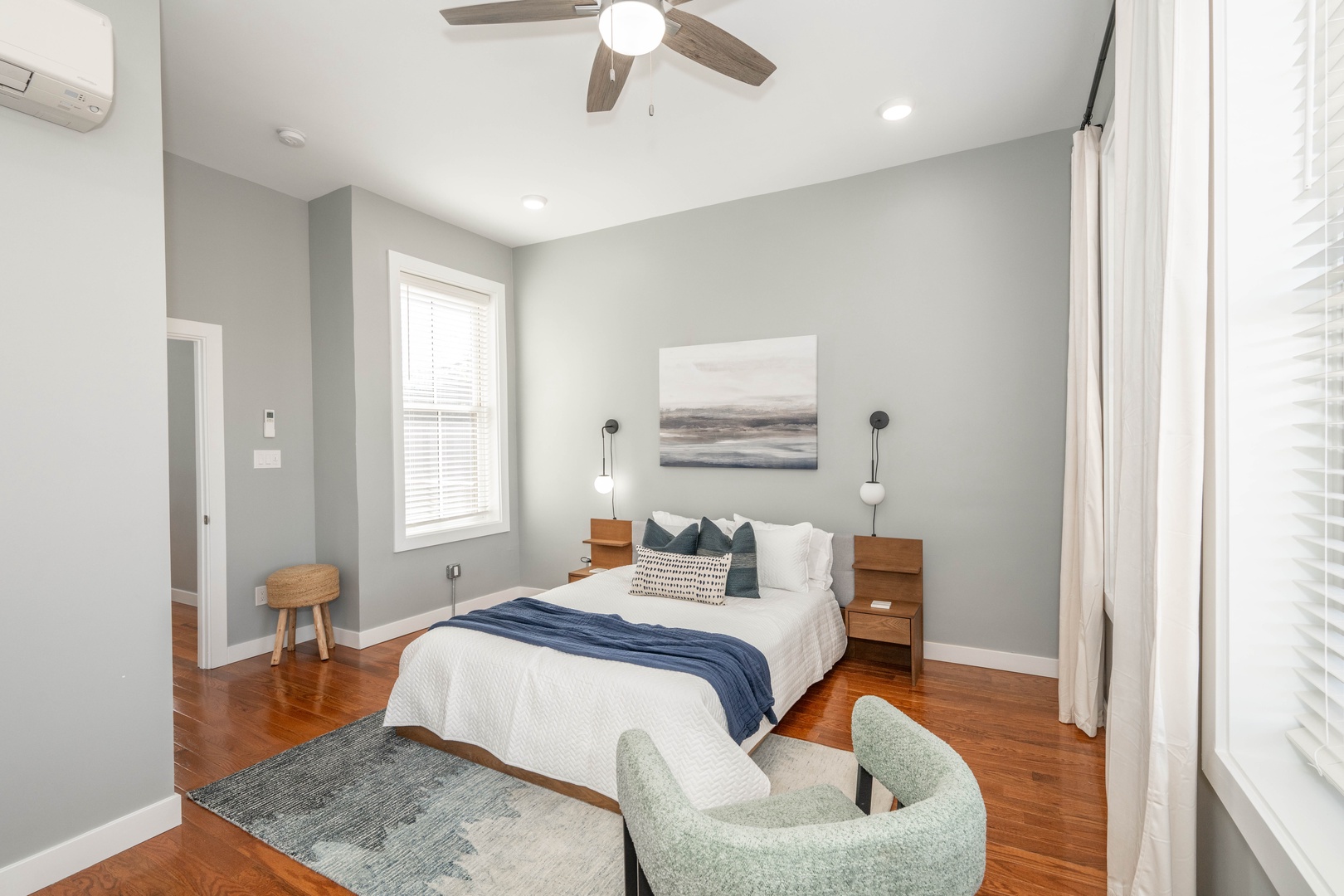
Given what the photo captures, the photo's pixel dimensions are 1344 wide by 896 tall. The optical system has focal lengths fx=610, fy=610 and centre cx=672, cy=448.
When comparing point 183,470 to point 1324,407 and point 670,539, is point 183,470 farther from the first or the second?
point 1324,407

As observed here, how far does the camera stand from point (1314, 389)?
1109 mm

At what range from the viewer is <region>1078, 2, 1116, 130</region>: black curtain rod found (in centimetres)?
234

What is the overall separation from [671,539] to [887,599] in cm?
134

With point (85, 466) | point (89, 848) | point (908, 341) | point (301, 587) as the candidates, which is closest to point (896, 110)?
point (908, 341)

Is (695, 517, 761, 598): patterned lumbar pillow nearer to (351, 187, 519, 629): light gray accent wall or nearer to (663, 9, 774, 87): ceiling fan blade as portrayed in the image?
(351, 187, 519, 629): light gray accent wall

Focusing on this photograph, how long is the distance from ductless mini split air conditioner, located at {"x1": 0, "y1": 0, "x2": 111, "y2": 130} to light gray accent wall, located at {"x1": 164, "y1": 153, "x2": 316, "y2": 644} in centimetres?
176

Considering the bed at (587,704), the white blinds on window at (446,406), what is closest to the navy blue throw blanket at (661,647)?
the bed at (587,704)

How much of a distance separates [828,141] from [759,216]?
0.80 metres

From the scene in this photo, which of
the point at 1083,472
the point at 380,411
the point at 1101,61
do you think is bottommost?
the point at 1083,472

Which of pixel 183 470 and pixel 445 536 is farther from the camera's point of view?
pixel 183 470

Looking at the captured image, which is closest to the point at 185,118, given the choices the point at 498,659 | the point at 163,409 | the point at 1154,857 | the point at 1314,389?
the point at 163,409

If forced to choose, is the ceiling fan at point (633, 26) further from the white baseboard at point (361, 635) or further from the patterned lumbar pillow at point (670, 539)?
the white baseboard at point (361, 635)

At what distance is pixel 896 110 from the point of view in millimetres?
3037

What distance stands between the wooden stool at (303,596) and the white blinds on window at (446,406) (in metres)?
0.64
